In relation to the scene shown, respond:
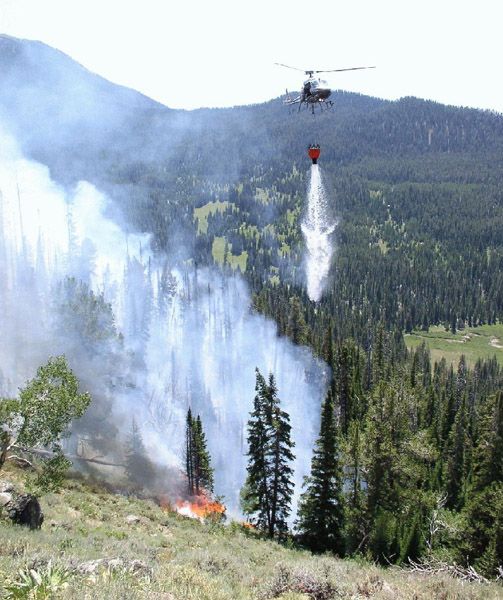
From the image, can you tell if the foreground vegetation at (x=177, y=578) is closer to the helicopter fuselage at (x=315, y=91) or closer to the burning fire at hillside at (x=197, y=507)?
the helicopter fuselage at (x=315, y=91)

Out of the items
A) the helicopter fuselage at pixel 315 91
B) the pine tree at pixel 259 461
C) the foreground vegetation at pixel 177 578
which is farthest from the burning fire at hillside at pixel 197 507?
the helicopter fuselage at pixel 315 91

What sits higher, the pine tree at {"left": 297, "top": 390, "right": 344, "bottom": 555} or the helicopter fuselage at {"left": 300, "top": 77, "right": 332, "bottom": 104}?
the helicopter fuselage at {"left": 300, "top": 77, "right": 332, "bottom": 104}

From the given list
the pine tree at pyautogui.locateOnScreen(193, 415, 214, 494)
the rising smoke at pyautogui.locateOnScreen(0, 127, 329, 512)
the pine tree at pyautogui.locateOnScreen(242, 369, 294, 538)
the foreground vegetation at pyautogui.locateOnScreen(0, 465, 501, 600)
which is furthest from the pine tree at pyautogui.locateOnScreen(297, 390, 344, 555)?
the rising smoke at pyautogui.locateOnScreen(0, 127, 329, 512)

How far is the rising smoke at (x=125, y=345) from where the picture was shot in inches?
3526

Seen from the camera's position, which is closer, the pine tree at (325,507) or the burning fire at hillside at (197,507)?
the pine tree at (325,507)

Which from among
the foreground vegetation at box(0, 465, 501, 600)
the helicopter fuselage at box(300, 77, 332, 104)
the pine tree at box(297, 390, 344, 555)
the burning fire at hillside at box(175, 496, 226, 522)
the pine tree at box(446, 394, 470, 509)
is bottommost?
the burning fire at hillside at box(175, 496, 226, 522)

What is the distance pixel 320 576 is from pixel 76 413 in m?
13.9

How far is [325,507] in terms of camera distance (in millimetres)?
40875

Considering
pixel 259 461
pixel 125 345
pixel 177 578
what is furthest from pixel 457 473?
pixel 125 345

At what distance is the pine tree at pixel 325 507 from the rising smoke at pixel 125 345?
143 ft

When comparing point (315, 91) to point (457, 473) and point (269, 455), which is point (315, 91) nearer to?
point (269, 455)

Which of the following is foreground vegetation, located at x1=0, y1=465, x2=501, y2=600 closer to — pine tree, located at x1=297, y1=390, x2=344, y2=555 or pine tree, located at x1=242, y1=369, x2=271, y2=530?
pine tree, located at x1=297, y1=390, x2=344, y2=555

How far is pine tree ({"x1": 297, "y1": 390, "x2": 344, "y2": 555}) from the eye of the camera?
40.7 m

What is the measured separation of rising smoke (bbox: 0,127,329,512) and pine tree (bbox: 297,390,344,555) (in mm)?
43640
